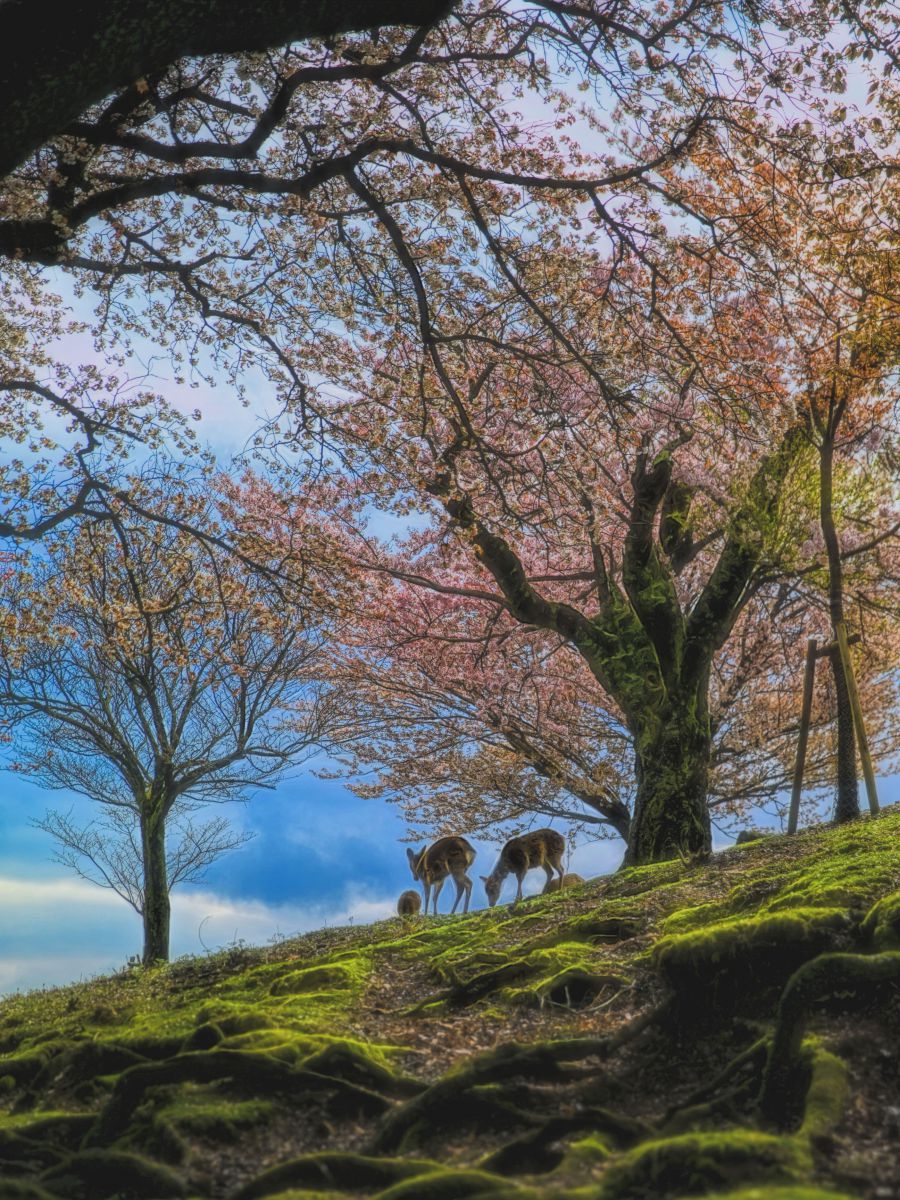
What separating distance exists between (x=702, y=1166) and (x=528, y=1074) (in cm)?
140

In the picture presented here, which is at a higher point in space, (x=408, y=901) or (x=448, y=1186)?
(x=408, y=901)

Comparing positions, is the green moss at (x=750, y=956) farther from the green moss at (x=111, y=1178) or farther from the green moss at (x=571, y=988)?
the green moss at (x=111, y=1178)

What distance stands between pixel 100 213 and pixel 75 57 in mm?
3159

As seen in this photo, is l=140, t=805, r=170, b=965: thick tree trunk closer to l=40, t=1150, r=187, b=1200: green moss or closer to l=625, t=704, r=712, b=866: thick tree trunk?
l=625, t=704, r=712, b=866: thick tree trunk

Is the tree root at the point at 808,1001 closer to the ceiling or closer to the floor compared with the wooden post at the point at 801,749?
closer to the floor

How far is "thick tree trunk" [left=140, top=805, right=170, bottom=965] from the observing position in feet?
45.2

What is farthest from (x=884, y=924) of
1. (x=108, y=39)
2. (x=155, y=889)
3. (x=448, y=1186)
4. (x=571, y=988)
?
(x=155, y=889)

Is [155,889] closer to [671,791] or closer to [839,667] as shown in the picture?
[671,791]

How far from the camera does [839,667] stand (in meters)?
11.8

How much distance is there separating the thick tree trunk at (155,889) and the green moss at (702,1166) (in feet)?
40.3

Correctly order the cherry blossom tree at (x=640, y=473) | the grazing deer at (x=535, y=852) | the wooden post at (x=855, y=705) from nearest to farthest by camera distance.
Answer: the cherry blossom tree at (x=640, y=473) < the wooden post at (x=855, y=705) < the grazing deer at (x=535, y=852)

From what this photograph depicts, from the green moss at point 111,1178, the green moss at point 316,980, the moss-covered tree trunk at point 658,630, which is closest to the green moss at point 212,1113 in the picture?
the green moss at point 111,1178

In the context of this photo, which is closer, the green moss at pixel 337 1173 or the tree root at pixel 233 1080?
the green moss at pixel 337 1173

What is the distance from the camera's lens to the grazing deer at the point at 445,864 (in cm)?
1425
